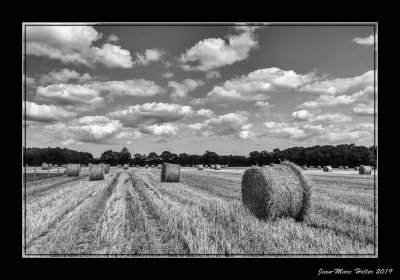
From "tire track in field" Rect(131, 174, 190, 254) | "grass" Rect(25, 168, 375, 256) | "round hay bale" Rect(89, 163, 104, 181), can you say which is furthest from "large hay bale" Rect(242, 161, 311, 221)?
"round hay bale" Rect(89, 163, 104, 181)

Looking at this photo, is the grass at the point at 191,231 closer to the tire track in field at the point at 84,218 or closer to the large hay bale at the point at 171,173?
the tire track in field at the point at 84,218

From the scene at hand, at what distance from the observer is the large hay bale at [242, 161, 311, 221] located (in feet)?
29.7

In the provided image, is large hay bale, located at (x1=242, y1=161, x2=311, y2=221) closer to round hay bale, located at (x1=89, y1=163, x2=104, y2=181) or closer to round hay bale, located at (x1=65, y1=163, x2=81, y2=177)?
round hay bale, located at (x1=89, y1=163, x2=104, y2=181)

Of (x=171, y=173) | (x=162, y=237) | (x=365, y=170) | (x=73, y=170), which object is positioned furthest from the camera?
(x=365, y=170)

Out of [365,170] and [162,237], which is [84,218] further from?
[365,170]

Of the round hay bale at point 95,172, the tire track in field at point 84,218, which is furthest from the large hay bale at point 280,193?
the round hay bale at point 95,172

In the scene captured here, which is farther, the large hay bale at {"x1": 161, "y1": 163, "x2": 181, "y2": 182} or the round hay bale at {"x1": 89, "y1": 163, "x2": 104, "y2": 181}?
the round hay bale at {"x1": 89, "y1": 163, "x2": 104, "y2": 181}

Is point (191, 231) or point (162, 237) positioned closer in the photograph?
point (162, 237)

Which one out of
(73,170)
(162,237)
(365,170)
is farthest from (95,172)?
(365,170)

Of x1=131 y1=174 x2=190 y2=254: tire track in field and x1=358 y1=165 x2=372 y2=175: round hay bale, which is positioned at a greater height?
x1=131 y1=174 x2=190 y2=254: tire track in field

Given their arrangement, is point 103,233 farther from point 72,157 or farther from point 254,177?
point 72,157

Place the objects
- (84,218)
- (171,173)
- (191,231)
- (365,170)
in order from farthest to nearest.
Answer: (365,170) < (171,173) < (84,218) < (191,231)

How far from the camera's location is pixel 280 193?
9.18 meters
